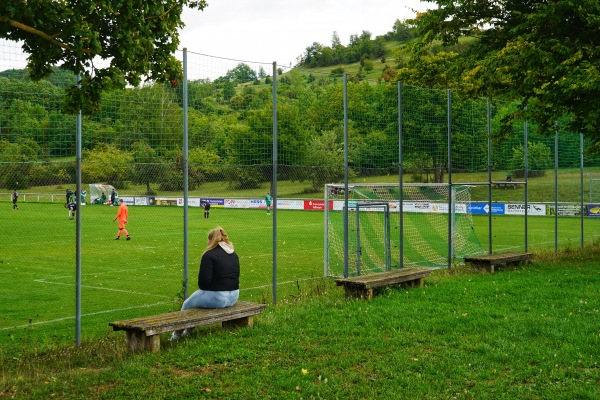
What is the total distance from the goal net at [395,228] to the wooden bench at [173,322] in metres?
6.16

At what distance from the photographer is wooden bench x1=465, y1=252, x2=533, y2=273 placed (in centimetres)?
1504

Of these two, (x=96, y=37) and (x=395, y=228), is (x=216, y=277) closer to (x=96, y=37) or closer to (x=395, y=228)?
(x=96, y=37)

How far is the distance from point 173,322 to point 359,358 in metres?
2.27

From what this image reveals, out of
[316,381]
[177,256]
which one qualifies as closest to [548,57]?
[316,381]

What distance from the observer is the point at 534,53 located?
1540 centimetres

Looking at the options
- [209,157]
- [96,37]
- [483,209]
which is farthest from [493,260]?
[483,209]

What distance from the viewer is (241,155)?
12117 mm

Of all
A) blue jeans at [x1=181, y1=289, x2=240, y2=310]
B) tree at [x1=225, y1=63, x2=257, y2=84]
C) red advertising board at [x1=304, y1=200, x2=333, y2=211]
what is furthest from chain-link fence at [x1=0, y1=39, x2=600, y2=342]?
red advertising board at [x1=304, y1=200, x2=333, y2=211]

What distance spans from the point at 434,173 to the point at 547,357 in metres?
11.4

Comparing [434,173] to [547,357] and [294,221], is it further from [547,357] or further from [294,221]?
[294,221]

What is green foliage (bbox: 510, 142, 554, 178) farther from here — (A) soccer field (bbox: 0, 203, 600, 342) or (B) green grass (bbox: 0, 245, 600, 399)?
(B) green grass (bbox: 0, 245, 600, 399)

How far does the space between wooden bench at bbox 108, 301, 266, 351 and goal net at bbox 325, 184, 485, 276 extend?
20.2ft

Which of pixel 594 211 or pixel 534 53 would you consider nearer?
pixel 534 53

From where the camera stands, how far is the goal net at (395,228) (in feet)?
55.4
